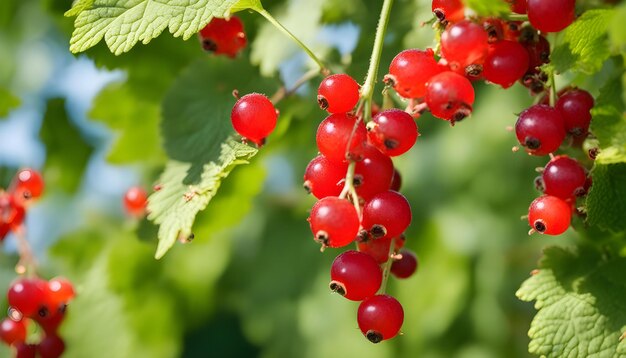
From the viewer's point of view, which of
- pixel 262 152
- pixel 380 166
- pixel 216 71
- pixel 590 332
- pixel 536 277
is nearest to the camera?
pixel 380 166

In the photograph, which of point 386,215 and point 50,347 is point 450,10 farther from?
point 50,347

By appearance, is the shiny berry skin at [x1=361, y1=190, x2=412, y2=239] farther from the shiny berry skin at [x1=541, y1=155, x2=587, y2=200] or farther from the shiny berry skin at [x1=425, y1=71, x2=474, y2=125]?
the shiny berry skin at [x1=541, y1=155, x2=587, y2=200]

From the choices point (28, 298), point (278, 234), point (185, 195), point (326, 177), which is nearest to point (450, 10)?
point (326, 177)

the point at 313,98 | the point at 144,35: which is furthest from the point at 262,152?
the point at 144,35

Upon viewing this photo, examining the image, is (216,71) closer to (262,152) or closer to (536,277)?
(262,152)

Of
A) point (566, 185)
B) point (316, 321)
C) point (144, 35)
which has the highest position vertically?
point (144, 35)

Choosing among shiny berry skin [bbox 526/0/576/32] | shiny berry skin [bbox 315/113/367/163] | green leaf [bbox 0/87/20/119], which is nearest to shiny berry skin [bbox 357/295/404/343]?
shiny berry skin [bbox 315/113/367/163]

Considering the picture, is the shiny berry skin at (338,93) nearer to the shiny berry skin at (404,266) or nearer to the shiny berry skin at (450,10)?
the shiny berry skin at (450,10)
